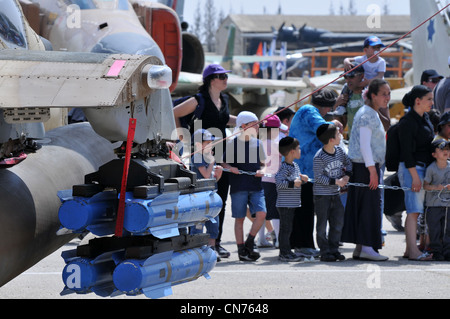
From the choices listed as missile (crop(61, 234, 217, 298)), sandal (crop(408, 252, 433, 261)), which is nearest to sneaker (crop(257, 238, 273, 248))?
sandal (crop(408, 252, 433, 261))

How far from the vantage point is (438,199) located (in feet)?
31.1

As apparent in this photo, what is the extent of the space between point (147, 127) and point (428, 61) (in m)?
10.5

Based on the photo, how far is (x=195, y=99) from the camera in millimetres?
9344

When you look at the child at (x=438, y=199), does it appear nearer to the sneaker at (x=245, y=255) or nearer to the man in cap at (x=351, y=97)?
the man in cap at (x=351, y=97)

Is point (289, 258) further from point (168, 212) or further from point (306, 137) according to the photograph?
point (168, 212)

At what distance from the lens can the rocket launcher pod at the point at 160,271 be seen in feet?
16.2

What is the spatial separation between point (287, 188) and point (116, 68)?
15.6 ft

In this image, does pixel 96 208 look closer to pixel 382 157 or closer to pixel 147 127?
pixel 147 127

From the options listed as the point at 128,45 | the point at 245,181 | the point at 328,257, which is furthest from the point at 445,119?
the point at 128,45

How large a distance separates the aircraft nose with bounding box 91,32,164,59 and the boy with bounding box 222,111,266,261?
1.34m

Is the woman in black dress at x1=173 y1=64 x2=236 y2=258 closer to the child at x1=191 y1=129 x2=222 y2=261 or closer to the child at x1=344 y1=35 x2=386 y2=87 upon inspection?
the child at x1=191 y1=129 x2=222 y2=261
